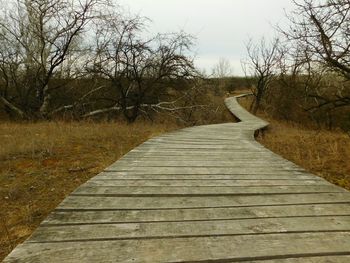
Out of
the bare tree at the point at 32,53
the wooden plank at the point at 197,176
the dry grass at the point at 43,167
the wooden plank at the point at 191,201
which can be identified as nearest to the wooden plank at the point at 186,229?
the wooden plank at the point at 191,201

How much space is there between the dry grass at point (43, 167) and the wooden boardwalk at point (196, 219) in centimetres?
56

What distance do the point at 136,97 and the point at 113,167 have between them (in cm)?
967

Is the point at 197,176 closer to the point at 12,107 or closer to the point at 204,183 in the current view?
the point at 204,183

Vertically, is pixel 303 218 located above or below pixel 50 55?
below

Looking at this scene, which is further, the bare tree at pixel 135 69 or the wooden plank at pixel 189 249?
the bare tree at pixel 135 69

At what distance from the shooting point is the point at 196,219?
2717 mm

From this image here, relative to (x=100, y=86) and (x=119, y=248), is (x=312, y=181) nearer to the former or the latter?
(x=119, y=248)

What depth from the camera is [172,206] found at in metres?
3.04

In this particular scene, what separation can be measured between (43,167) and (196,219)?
131 inches

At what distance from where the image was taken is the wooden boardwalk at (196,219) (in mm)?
2125

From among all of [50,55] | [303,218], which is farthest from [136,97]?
[303,218]

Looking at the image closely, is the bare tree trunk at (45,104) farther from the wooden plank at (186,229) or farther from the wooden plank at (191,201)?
the wooden plank at (186,229)

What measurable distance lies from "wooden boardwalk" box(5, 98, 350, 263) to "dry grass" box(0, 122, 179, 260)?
0.56 meters

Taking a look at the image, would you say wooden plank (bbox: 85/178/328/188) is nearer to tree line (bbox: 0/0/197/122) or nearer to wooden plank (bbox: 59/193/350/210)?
wooden plank (bbox: 59/193/350/210)
